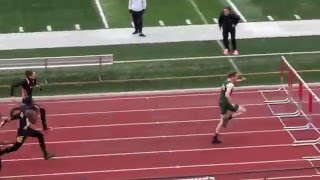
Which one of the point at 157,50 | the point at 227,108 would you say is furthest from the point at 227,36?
the point at 227,108

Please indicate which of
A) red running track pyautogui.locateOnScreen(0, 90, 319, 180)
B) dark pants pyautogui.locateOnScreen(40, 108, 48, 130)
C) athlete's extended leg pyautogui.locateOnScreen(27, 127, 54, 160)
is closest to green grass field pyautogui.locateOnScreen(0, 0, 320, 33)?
red running track pyautogui.locateOnScreen(0, 90, 319, 180)

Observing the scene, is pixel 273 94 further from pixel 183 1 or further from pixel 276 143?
pixel 183 1

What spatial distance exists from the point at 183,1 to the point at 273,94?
8544 millimetres

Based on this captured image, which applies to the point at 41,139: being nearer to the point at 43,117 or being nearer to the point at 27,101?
the point at 27,101

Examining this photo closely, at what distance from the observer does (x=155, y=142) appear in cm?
1772

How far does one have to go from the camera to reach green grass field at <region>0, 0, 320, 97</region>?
21484 millimetres

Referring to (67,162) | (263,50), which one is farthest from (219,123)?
(263,50)

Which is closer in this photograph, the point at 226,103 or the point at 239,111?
the point at 226,103

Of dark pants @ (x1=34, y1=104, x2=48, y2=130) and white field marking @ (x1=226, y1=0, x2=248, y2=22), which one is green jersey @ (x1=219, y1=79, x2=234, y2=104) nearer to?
dark pants @ (x1=34, y1=104, x2=48, y2=130)

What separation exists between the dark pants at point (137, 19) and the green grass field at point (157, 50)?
82 centimetres

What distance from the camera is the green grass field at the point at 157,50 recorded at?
21.5 meters

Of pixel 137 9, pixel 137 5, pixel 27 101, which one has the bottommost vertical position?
pixel 27 101

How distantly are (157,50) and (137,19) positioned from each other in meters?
1.33

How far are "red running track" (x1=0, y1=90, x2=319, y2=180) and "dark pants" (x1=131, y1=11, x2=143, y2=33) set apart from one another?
4.44 metres
